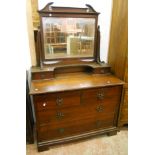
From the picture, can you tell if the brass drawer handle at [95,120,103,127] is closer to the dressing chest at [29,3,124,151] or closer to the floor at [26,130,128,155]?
the dressing chest at [29,3,124,151]

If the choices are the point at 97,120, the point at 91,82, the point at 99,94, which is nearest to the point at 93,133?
the point at 97,120

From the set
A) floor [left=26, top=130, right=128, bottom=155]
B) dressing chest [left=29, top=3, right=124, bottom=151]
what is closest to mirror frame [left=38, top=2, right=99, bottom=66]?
dressing chest [left=29, top=3, right=124, bottom=151]

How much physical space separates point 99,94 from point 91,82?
0.56 ft

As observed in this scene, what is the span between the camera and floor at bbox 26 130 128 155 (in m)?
1.73

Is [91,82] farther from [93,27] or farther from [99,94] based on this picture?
[93,27]

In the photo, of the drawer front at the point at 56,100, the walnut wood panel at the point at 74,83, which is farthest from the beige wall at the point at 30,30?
the drawer front at the point at 56,100

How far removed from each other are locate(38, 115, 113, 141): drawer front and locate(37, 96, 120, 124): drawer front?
73 mm

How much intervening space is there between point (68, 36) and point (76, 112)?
3.11ft

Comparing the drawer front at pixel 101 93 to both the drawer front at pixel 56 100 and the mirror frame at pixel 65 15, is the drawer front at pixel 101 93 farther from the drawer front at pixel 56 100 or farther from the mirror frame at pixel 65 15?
the mirror frame at pixel 65 15

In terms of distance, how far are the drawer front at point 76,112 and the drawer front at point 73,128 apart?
7cm

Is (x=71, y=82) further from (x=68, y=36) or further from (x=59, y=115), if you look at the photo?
(x=68, y=36)

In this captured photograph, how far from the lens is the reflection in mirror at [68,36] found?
175 cm
